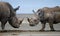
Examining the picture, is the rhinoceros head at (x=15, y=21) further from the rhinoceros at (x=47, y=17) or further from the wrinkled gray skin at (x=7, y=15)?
the rhinoceros at (x=47, y=17)

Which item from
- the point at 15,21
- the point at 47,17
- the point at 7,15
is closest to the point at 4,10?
the point at 7,15

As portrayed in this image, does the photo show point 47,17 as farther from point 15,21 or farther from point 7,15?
point 7,15

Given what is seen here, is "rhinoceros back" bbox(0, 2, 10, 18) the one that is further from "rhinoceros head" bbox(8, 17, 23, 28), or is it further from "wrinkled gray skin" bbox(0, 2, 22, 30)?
"rhinoceros head" bbox(8, 17, 23, 28)

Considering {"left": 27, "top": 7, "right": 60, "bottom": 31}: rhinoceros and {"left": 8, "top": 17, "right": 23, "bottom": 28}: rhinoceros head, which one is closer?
{"left": 27, "top": 7, "right": 60, "bottom": 31}: rhinoceros

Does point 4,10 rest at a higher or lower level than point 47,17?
higher

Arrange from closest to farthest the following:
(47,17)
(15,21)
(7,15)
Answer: (47,17), (7,15), (15,21)

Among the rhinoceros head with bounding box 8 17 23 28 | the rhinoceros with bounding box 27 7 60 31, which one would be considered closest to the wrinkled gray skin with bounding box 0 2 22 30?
the rhinoceros head with bounding box 8 17 23 28

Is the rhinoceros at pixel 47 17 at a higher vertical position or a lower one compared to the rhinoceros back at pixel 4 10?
lower

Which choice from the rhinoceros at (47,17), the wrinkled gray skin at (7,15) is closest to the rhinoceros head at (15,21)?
the wrinkled gray skin at (7,15)

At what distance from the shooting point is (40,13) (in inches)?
228

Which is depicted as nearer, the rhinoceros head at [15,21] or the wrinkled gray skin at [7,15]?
the wrinkled gray skin at [7,15]

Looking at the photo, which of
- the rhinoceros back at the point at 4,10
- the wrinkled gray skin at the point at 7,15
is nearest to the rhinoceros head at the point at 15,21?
the wrinkled gray skin at the point at 7,15

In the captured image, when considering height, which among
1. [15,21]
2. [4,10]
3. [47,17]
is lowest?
[15,21]

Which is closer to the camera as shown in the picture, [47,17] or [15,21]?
[47,17]
